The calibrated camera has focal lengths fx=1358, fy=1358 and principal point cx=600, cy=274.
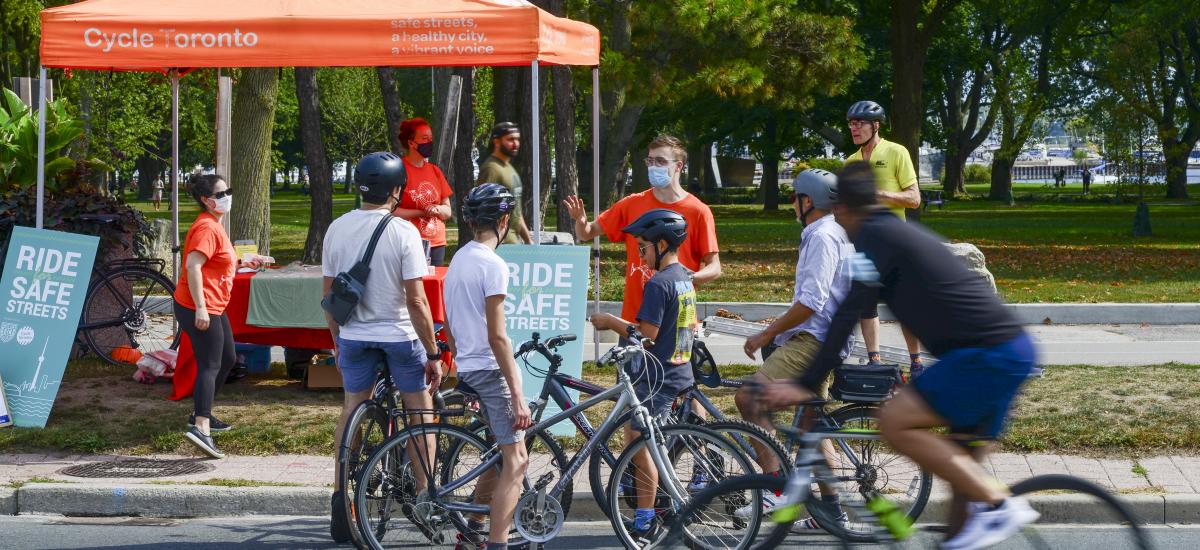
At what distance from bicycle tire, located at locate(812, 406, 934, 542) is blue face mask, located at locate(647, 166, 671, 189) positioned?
1.83 meters

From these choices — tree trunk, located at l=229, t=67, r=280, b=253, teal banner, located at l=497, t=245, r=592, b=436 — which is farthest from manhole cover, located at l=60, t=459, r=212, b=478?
tree trunk, located at l=229, t=67, r=280, b=253

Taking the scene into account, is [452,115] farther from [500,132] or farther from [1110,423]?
[1110,423]

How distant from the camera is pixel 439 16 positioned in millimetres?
9383

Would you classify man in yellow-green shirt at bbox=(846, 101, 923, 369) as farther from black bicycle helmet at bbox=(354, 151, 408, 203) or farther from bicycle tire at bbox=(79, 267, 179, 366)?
bicycle tire at bbox=(79, 267, 179, 366)

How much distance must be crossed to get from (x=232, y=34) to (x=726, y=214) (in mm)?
36395

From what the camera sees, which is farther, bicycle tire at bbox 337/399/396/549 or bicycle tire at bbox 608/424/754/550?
bicycle tire at bbox 337/399/396/549

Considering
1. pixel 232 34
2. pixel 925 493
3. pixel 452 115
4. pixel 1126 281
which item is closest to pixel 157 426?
pixel 232 34

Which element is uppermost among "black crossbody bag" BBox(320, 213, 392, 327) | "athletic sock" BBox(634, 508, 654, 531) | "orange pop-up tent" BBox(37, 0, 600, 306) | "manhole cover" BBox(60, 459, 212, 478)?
"orange pop-up tent" BBox(37, 0, 600, 306)

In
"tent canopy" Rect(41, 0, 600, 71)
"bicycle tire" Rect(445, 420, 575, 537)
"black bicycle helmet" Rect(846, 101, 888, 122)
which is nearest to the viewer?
"bicycle tire" Rect(445, 420, 575, 537)

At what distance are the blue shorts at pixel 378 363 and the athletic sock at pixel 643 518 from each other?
1191mm

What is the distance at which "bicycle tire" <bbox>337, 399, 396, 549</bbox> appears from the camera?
602 cm

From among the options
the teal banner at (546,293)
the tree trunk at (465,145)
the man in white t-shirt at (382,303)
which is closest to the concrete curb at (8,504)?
the man in white t-shirt at (382,303)

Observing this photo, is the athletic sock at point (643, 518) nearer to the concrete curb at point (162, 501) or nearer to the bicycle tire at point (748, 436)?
the bicycle tire at point (748, 436)

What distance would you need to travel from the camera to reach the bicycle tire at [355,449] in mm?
6016
